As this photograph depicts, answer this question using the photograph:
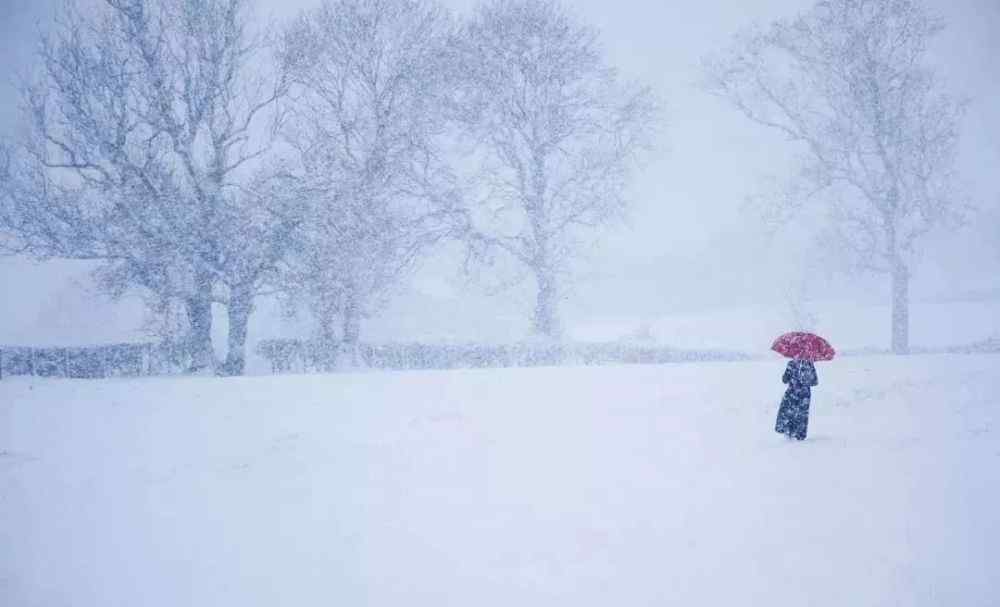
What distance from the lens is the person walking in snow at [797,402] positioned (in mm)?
8586

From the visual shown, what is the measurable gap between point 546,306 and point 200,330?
452 inches

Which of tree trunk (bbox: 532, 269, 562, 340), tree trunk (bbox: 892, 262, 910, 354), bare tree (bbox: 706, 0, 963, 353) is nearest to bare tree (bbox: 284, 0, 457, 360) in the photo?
tree trunk (bbox: 532, 269, 562, 340)

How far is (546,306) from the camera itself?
70.1 ft

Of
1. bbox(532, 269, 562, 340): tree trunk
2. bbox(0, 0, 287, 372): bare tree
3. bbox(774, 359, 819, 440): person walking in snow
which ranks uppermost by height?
bbox(0, 0, 287, 372): bare tree

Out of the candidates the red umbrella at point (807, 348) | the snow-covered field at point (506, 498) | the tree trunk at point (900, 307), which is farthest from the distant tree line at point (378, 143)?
the red umbrella at point (807, 348)

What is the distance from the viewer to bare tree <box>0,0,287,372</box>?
16484 mm

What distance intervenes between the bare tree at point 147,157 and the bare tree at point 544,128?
7308 millimetres

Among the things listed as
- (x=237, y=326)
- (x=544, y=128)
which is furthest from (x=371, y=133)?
(x=237, y=326)

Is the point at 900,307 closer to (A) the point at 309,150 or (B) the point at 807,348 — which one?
(B) the point at 807,348

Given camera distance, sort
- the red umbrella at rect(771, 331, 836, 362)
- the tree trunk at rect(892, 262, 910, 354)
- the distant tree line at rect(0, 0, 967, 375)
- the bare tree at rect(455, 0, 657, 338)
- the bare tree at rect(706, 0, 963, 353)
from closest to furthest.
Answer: the red umbrella at rect(771, 331, 836, 362)
the distant tree line at rect(0, 0, 967, 375)
the tree trunk at rect(892, 262, 910, 354)
the bare tree at rect(706, 0, 963, 353)
the bare tree at rect(455, 0, 657, 338)

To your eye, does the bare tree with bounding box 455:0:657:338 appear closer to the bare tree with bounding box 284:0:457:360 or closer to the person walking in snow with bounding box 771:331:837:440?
the bare tree with bounding box 284:0:457:360

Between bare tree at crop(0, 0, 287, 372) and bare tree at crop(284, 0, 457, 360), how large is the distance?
201 centimetres

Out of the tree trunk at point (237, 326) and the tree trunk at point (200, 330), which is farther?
the tree trunk at point (237, 326)

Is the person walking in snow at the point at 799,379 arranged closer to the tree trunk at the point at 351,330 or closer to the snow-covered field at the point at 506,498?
the snow-covered field at the point at 506,498
